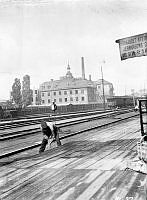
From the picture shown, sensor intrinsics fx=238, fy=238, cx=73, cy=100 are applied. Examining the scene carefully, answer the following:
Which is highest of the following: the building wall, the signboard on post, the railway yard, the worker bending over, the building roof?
the building roof

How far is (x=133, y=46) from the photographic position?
5.45 meters

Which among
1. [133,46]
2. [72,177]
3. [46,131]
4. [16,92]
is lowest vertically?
[72,177]

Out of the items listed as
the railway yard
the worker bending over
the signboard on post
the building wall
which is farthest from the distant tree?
the signboard on post

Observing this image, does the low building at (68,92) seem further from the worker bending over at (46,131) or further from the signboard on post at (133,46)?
the signboard on post at (133,46)

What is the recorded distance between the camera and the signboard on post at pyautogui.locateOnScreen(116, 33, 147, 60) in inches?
206

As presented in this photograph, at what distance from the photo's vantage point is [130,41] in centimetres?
550

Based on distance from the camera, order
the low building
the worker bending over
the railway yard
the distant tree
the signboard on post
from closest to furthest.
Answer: the railway yard
the signboard on post
the worker bending over
the distant tree
the low building

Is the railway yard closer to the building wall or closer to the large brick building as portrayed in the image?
the large brick building

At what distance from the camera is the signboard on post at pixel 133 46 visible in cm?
524

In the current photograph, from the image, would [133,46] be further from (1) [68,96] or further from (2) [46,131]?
(1) [68,96]

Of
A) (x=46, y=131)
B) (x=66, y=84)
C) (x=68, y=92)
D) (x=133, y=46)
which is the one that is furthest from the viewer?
(x=66, y=84)

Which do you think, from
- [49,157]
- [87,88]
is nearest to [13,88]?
[87,88]

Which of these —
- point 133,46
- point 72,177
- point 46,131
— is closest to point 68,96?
point 46,131

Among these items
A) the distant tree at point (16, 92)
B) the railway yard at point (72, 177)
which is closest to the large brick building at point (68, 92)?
the distant tree at point (16, 92)
